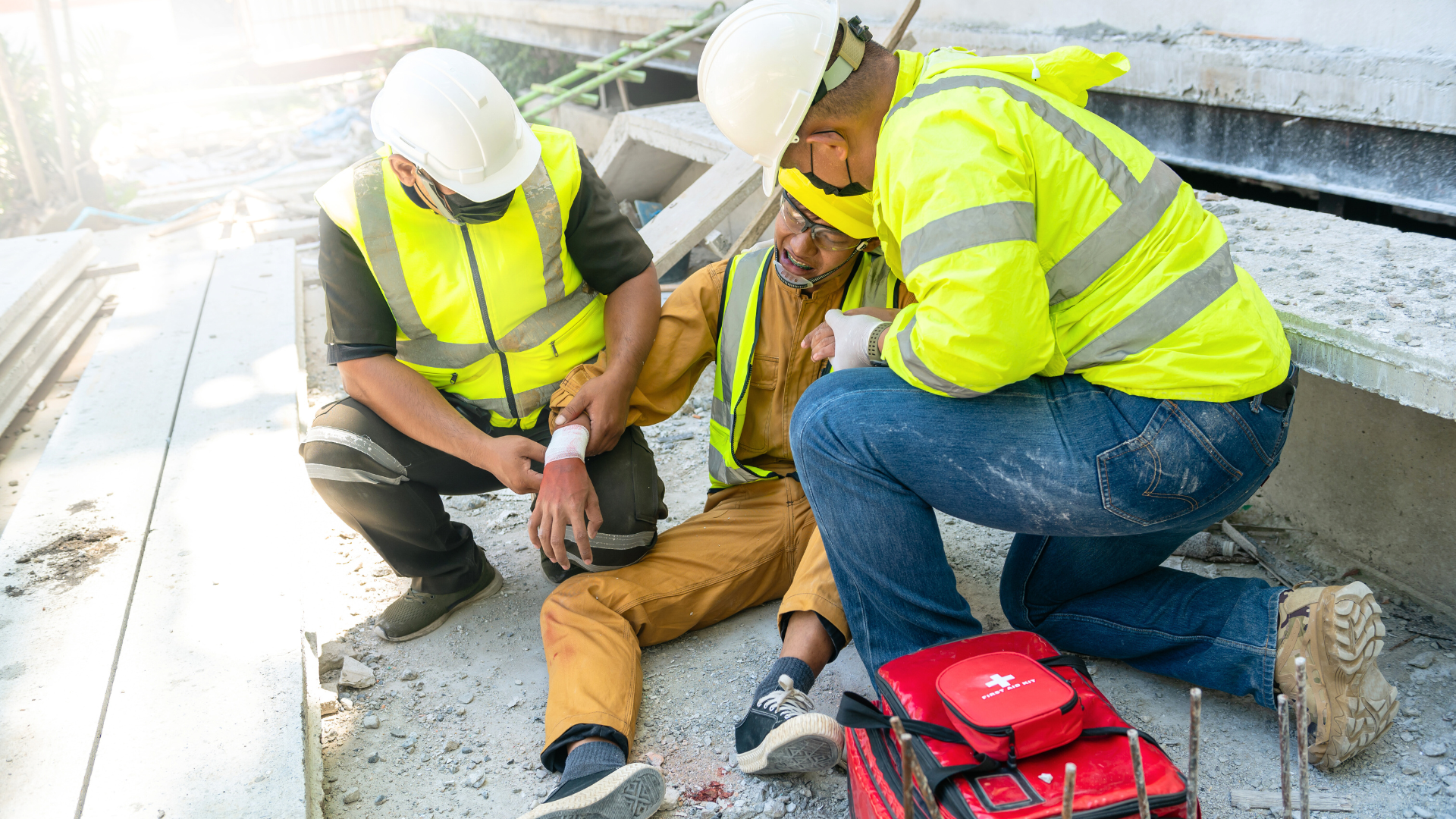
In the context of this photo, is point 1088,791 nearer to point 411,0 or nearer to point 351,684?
point 351,684

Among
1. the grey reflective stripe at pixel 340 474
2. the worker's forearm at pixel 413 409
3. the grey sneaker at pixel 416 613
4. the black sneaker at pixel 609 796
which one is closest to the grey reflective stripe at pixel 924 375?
the black sneaker at pixel 609 796

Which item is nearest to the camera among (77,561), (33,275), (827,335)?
(827,335)

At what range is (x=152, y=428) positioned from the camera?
11.3ft

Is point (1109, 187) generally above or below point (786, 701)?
above

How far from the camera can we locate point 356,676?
8.44 feet

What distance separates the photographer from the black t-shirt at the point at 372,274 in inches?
99.0

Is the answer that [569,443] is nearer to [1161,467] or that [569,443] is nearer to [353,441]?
[353,441]

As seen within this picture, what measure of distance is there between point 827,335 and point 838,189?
37cm

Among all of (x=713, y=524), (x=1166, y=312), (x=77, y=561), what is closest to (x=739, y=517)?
(x=713, y=524)

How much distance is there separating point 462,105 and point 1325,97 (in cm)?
251

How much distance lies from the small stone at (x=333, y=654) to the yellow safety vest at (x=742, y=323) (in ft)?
3.64

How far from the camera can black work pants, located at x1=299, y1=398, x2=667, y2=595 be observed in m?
2.56

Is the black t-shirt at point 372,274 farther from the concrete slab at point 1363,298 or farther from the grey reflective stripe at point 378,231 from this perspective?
the concrete slab at point 1363,298

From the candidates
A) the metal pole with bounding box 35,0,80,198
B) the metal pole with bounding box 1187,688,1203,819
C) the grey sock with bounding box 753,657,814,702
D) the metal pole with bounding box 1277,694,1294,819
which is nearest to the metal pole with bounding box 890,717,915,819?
the metal pole with bounding box 1187,688,1203,819
